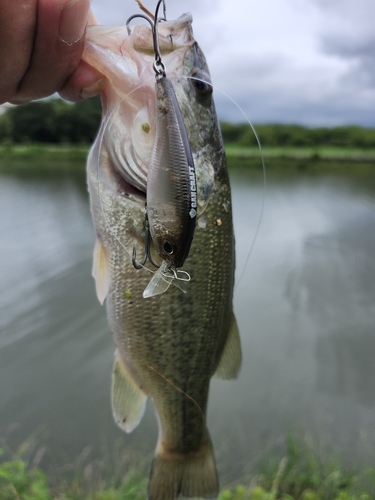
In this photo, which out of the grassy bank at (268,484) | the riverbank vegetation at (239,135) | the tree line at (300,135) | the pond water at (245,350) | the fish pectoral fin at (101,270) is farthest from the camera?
the tree line at (300,135)

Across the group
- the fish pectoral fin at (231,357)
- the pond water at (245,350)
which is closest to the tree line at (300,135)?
the pond water at (245,350)

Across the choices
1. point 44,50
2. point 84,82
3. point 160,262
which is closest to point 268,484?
point 160,262

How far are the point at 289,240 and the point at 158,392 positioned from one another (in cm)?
840

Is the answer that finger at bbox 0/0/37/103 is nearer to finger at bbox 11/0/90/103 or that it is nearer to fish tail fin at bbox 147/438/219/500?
finger at bbox 11/0/90/103

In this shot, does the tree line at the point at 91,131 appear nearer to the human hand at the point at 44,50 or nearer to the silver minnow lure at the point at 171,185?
the human hand at the point at 44,50

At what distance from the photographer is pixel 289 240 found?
9.52 metres

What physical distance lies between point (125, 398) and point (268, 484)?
6.99 ft

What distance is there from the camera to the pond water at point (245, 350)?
13.1 feet

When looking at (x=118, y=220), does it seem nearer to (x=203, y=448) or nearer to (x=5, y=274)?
(x=203, y=448)

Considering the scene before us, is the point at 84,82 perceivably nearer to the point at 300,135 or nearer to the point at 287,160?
the point at 287,160

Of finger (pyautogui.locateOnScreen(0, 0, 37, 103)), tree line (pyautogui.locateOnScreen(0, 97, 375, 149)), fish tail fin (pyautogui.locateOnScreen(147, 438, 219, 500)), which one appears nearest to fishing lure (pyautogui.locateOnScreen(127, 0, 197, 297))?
finger (pyautogui.locateOnScreen(0, 0, 37, 103))

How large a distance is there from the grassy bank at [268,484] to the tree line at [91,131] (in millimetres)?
23272

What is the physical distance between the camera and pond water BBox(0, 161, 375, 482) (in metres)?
3.98

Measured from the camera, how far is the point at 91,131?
31.0 meters
